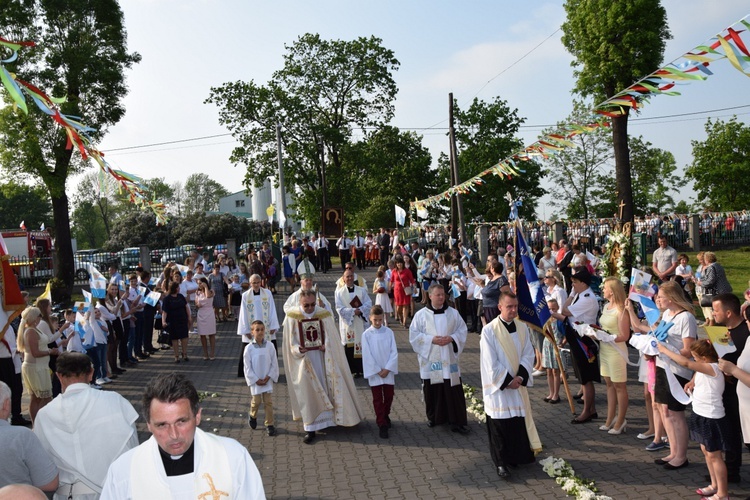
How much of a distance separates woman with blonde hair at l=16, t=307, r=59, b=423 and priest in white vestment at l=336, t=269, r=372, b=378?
175 inches

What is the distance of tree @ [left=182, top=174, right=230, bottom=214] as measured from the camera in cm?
10394

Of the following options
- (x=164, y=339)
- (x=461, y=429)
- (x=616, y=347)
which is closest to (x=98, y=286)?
(x=164, y=339)

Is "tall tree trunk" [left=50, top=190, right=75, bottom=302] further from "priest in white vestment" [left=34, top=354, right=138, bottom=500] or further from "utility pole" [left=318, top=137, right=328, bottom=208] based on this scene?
"priest in white vestment" [left=34, top=354, right=138, bottom=500]

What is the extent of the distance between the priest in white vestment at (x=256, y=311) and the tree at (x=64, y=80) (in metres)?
17.1

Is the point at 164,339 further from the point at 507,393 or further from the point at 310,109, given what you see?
the point at 310,109

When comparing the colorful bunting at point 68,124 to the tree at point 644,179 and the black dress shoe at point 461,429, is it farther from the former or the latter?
the tree at point 644,179

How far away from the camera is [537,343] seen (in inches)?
423

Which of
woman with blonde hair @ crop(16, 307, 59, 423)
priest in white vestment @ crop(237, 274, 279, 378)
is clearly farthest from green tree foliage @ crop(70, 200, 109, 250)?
woman with blonde hair @ crop(16, 307, 59, 423)

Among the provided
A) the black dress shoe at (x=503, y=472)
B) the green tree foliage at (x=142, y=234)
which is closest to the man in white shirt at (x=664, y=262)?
the black dress shoe at (x=503, y=472)

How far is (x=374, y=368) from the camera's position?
861 centimetres

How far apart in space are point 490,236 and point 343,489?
69.5 feet

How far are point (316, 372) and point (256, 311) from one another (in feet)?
8.53

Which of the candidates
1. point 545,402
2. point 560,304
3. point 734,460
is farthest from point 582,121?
→ point 734,460

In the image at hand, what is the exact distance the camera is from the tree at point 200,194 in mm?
103938
